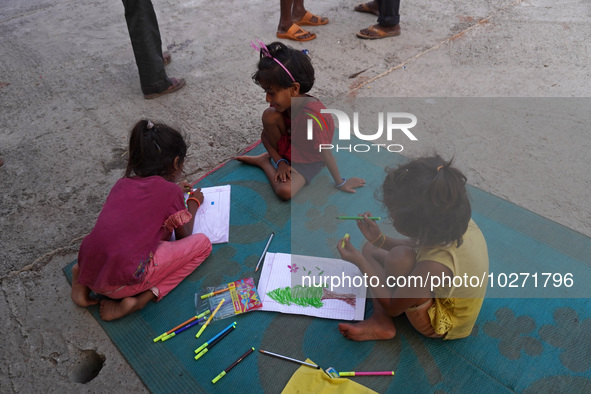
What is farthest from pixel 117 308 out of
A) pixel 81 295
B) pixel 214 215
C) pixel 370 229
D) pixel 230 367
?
pixel 370 229

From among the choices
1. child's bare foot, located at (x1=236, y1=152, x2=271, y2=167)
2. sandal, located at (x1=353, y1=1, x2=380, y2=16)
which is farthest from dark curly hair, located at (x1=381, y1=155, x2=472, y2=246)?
sandal, located at (x1=353, y1=1, x2=380, y2=16)

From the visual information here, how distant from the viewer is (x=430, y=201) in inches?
54.8

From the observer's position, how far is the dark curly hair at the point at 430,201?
1372 millimetres

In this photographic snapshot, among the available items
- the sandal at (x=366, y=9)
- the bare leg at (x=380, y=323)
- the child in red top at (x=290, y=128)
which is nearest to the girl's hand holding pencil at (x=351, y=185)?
the child in red top at (x=290, y=128)

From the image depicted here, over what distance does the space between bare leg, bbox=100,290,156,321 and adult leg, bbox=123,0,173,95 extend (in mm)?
1967

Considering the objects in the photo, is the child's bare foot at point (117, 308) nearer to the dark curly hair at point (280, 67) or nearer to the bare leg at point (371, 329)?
the bare leg at point (371, 329)

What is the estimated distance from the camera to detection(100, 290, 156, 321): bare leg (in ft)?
5.98

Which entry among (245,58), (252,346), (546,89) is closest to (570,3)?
(546,89)

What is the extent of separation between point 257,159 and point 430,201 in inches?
56.4

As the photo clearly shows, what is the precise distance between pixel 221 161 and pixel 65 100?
61.3 inches

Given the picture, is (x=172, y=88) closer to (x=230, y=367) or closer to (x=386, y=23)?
(x=386, y=23)

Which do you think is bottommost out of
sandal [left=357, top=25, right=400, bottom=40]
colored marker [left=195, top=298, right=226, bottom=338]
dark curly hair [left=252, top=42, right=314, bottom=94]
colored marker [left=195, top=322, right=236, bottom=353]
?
colored marker [left=195, top=322, right=236, bottom=353]

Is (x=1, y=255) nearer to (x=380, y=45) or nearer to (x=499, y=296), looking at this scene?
(x=499, y=296)

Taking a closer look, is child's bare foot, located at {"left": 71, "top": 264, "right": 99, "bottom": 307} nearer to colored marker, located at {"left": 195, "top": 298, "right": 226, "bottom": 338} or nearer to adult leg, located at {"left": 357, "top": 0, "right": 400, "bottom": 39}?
colored marker, located at {"left": 195, "top": 298, "right": 226, "bottom": 338}
